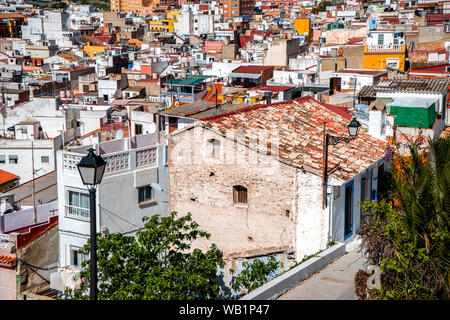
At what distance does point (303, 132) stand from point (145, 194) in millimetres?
4437

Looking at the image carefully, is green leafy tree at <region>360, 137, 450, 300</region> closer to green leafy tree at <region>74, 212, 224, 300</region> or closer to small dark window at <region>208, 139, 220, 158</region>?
green leafy tree at <region>74, 212, 224, 300</region>

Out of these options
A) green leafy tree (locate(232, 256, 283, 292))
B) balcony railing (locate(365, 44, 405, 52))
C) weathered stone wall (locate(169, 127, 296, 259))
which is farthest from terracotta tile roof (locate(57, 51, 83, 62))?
green leafy tree (locate(232, 256, 283, 292))

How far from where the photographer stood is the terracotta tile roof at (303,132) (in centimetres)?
1427

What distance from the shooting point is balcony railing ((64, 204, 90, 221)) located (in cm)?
1545

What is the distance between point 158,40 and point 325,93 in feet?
228

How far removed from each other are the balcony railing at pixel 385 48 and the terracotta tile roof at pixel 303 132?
971 inches

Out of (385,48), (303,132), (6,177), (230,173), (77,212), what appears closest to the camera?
(230,173)

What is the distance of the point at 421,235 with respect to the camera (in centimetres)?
866

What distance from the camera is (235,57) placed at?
6538cm

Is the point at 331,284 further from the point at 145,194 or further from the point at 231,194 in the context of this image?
the point at 145,194

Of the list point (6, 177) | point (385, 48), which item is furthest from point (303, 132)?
point (385, 48)

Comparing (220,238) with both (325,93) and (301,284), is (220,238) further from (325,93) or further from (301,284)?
(325,93)

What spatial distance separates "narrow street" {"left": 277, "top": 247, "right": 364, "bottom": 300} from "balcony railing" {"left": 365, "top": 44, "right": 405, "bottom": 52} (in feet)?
106
